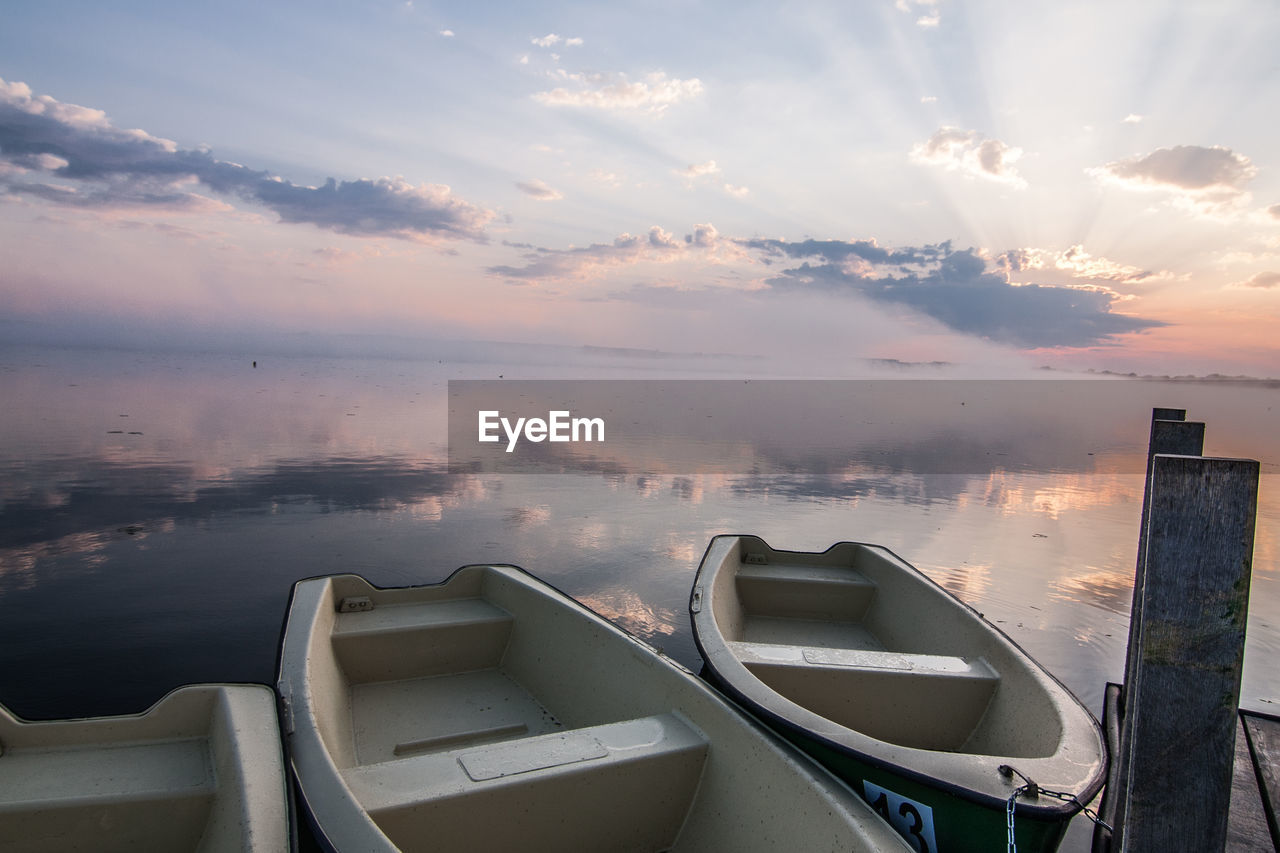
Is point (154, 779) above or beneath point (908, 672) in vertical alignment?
above

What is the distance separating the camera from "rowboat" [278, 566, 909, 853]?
333 cm

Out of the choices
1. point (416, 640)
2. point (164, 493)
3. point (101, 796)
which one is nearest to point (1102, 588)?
point (416, 640)

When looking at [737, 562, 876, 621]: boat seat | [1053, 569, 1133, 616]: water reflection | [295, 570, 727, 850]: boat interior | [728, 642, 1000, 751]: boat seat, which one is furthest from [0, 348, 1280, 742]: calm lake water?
[728, 642, 1000, 751]: boat seat

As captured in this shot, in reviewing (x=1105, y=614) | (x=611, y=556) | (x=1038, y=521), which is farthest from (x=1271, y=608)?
(x=611, y=556)

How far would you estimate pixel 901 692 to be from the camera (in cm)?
523

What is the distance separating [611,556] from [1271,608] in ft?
31.9

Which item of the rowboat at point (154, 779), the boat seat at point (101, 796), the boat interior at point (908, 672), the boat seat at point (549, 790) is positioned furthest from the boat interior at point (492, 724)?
the boat interior at point (908, 672)

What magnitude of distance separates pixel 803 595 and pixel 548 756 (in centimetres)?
485

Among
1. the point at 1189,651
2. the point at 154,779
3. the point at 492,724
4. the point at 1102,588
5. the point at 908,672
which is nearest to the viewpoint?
the point at 1189,651

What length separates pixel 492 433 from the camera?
28.5 m

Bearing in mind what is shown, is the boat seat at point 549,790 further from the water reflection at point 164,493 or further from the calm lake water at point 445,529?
the water reflection at point 164,493

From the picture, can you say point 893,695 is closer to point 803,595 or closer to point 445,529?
point 803,595

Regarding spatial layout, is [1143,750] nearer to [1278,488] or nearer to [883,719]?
[883,719]

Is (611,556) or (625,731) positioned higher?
(625,731)
